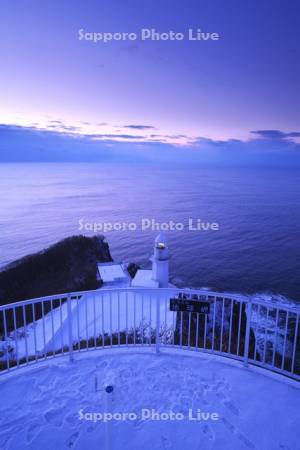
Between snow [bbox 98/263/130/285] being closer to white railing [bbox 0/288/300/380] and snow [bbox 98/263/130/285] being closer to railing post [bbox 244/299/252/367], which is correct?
white railing [bbox 0/288/300/380]

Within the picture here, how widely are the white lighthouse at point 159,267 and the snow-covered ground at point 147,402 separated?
300 inches

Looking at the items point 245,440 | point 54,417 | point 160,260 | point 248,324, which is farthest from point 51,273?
point 245,440

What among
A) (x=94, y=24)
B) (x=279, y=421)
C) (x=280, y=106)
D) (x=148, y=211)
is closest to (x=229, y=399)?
(x=279, y=421)

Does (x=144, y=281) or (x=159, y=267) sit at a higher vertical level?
(x=159, y=267)

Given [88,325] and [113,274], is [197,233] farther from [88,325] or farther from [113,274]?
[88,325]

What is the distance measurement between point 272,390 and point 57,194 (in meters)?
68.6

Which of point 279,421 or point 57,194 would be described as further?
point 57,194

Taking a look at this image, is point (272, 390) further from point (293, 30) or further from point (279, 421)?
point (293, 30)

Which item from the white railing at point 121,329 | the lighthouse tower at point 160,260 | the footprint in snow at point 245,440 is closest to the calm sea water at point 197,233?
the lighthouse tower at point 160,260

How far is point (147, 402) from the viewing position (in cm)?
392

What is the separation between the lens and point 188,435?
11.2ft

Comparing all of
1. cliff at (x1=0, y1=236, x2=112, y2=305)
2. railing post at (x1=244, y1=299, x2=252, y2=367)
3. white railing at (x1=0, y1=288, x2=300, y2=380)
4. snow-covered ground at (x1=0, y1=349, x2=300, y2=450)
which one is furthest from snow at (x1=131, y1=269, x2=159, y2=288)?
railing post at (x1=244, y1=299, x2=252, y2=367)

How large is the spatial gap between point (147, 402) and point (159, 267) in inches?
360

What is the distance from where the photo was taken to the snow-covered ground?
3.33 metres
